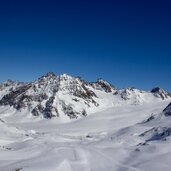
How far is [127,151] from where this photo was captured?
168 feet

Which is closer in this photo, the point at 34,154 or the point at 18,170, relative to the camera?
the point at 18,170

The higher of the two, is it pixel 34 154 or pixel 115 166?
pixel 34 154

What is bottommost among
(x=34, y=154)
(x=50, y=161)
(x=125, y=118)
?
(x=50, y=161)

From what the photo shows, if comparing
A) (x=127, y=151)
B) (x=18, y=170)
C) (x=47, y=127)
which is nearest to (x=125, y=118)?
(x=47, y=127)

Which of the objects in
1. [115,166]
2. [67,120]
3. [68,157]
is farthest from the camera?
[67,120]

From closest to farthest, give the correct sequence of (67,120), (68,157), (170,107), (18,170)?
(18,170)
(68,157)
(170,107)
(67,120)

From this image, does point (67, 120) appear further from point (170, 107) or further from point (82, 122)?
point (170, 107)

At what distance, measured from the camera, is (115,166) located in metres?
41.6

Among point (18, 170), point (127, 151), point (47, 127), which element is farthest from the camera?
point (47, 127)

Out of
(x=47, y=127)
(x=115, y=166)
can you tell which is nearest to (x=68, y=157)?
(x=115, y=166)

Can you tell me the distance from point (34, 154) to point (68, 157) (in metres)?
7.39

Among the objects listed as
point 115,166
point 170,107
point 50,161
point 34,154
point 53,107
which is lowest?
point 115,166

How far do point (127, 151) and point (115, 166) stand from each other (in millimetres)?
9930

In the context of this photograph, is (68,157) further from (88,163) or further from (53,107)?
(53,107)
